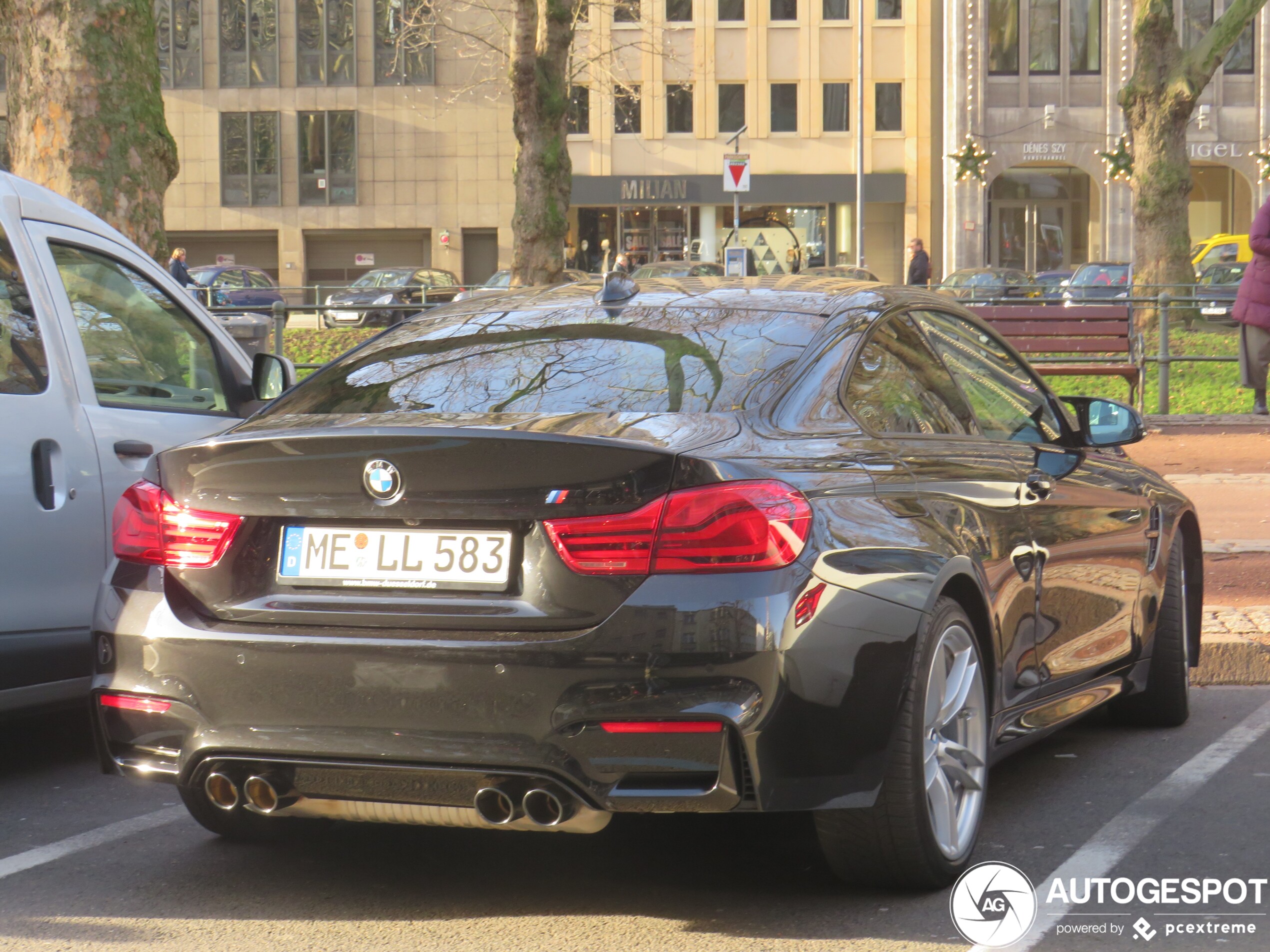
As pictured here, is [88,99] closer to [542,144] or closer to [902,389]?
[902,389]

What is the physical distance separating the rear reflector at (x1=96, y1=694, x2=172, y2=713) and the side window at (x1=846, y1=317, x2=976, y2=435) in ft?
5.66

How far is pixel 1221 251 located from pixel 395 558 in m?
40.0

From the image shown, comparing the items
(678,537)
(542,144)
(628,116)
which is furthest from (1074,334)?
(628,116)

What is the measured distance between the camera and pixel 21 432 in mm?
5172

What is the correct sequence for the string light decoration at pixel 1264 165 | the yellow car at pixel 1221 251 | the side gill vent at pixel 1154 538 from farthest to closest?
the string light decoration at pixel 1264 165 < the yellow car at pixel 1221 251 < the side gill vent at pixel 1154 538

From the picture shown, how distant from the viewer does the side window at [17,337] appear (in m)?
5.26

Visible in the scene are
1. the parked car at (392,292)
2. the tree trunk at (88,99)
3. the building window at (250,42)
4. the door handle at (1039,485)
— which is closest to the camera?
the door handle at (1039,485)

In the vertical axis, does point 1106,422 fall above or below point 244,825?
above

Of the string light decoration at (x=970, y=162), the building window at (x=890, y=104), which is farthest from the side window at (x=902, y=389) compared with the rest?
the building window at (x=890, y=104)

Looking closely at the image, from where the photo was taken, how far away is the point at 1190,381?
59.5ft

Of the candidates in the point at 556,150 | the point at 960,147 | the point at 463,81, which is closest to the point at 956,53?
the point at 960,147

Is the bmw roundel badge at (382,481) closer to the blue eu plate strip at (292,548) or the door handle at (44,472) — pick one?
the blue eu plate strip at (292,548)

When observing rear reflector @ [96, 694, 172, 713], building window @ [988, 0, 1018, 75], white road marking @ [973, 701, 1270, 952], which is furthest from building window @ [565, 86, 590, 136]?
rear reflector @ [96, 694, 172, 713]

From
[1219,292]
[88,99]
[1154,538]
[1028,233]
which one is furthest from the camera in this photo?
[1028,233]
